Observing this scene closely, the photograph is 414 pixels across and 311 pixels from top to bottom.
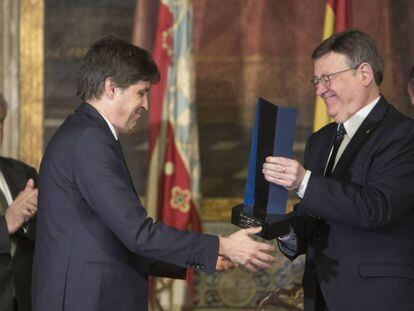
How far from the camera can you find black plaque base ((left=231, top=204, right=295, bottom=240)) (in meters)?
2.91

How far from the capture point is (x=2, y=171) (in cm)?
415

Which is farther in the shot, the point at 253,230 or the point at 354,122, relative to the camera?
the point at 354,122

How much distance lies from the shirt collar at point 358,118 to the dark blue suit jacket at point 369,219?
0.13ft

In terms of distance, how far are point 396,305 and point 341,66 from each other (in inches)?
40.3

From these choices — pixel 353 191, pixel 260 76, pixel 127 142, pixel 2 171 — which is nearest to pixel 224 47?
pixel 260 76

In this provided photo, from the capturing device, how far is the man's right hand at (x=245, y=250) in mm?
2896

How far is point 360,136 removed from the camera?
315cm

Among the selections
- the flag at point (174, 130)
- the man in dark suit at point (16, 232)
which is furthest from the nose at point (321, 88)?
the flag at point (174, 130)

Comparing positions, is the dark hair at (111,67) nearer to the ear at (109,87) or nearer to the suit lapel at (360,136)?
the ear at (109,87)

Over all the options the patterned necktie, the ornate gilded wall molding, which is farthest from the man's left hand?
the ornate gilded wall molding

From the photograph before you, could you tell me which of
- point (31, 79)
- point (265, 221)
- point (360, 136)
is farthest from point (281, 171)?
point (31, 79)

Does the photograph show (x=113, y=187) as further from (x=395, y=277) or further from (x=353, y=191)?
(x=395, y=277)

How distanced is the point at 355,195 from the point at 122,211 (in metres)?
0.90

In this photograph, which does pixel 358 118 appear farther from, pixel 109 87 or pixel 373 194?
pixel 109 87
